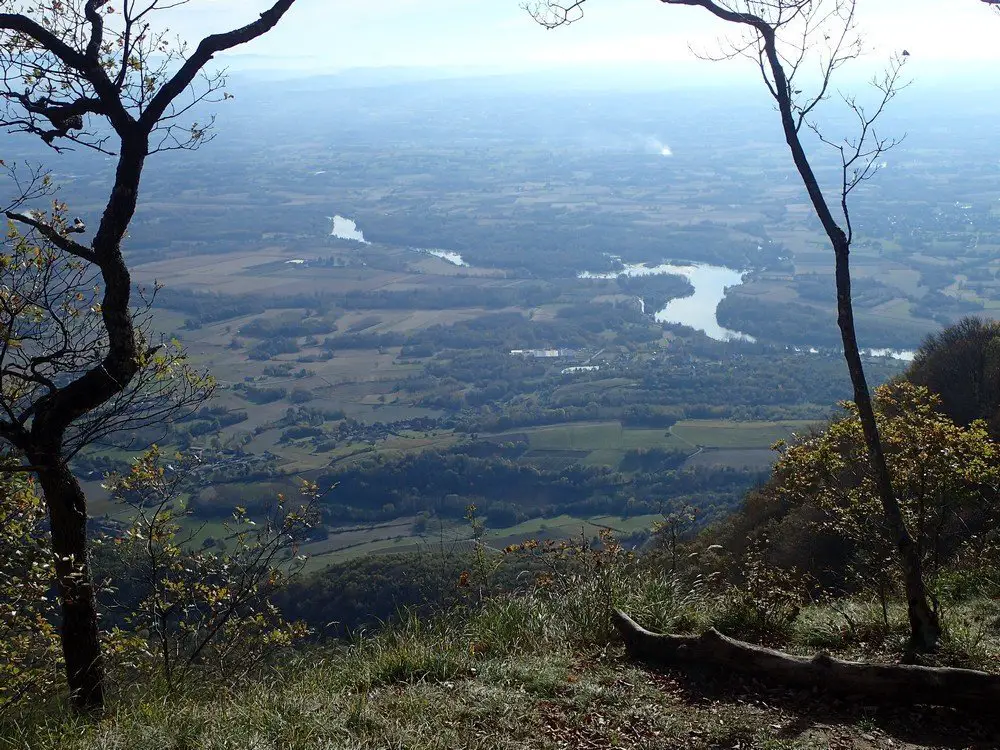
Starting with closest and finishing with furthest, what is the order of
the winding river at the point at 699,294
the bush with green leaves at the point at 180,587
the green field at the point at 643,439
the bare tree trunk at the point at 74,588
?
the bare tree trunk at the point at 74,588 → the bush with green leaves at the point at 180,587 → the green field at the point at 643,439 → the winding river at the point at 699,294

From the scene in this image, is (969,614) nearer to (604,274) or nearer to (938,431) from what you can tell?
(938,431)

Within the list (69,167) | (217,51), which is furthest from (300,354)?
(217,51)

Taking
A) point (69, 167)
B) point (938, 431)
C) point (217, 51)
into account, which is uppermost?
point (69, 167)

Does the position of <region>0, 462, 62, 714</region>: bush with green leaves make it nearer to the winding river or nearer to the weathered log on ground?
the weathered log on ground

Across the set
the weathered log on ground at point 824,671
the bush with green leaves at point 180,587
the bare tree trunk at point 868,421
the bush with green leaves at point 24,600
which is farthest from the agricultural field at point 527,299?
the bare tree trunk at point 868,421

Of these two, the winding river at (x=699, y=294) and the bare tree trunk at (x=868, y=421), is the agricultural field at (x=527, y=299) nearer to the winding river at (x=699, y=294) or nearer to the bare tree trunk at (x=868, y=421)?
the winding river at (x=699, y=294)

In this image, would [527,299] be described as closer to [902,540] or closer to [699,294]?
[699,294]

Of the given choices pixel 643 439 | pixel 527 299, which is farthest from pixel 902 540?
pixel 527 299
